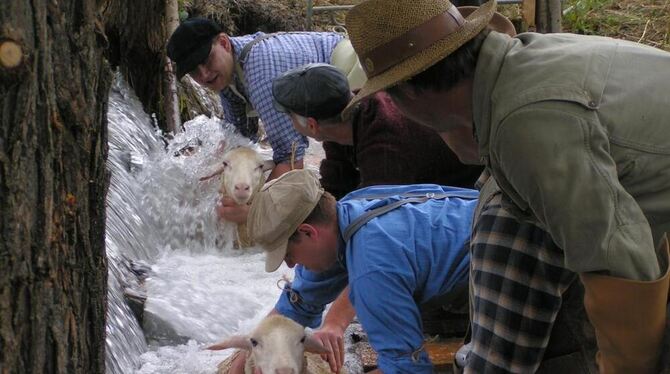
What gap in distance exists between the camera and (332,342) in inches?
150

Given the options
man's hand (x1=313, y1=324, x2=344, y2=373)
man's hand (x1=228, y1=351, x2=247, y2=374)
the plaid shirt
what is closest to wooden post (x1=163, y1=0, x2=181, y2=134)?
man's hand (x1=228, y1=351, x2=247, y2=374)

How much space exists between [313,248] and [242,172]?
323 centimetres

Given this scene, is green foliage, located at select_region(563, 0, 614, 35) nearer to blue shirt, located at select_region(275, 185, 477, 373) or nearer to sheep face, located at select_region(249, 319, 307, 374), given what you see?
blue shirt, located at select_region(275, 185, 477, 373)

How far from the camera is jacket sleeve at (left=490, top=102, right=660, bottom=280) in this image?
2.12 meters

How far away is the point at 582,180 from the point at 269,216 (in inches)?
63.0

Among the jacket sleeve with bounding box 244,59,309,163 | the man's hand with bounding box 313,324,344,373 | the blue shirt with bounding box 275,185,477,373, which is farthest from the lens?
the jacket sleeve with bounding box 244,59,309,163

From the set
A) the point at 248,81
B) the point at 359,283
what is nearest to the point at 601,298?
the point at 359,283

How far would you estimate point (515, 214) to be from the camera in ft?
8.37

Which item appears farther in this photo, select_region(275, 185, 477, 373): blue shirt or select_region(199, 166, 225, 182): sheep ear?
select_region(199, 166, 225, 182): sheep ear

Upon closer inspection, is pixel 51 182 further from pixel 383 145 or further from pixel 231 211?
pixel 231 211

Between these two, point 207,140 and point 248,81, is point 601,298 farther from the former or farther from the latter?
point 207,140

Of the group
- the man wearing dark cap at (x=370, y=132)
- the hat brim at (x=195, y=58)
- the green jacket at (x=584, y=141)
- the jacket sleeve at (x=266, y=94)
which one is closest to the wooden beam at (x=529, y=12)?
the jacket sleeve at (x=266, y=94)

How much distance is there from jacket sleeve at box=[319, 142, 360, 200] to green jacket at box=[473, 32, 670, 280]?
2.55 metres

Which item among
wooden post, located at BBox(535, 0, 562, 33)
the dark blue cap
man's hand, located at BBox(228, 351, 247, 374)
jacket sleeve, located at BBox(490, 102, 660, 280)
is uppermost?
jacket sleeve, located at BBox(490, 102, 660, 280)
